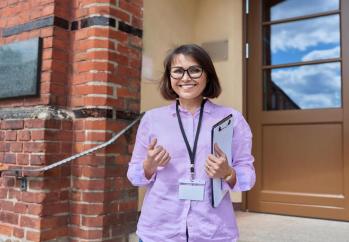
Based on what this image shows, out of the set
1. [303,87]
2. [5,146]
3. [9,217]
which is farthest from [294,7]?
A: [9,217]

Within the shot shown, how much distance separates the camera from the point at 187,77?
1671 mm

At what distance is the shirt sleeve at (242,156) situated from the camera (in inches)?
64.1

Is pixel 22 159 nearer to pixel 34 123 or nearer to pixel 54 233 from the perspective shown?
pixel 34 123

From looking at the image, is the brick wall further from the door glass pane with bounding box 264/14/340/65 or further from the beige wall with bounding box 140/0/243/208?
the door glass pane with bounding box 264/14/340/65

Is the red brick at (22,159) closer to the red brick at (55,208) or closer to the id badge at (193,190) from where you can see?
the red brick at (55,208)

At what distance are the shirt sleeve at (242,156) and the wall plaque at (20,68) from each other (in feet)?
6.02

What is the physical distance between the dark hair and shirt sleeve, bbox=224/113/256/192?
19cm

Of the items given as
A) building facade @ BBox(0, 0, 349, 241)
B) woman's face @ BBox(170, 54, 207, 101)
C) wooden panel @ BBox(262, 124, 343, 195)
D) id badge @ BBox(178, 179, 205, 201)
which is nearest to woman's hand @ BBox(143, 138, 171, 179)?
id badge @ BBox(178, 179, 205, 201)

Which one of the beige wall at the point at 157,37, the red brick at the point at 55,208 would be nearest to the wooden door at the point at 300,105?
the beige wall at the point at 157,37

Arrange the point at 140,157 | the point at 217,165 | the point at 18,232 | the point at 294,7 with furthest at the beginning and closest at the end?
1. the point at 294,7
2. the point at 18,232
3. the point at 140,157
4. the point at 217,165

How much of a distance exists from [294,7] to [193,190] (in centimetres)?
303

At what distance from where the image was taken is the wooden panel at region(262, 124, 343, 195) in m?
3.61

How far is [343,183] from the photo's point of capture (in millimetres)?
3549

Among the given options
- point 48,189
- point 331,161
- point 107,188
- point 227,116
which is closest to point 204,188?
point 227,116
